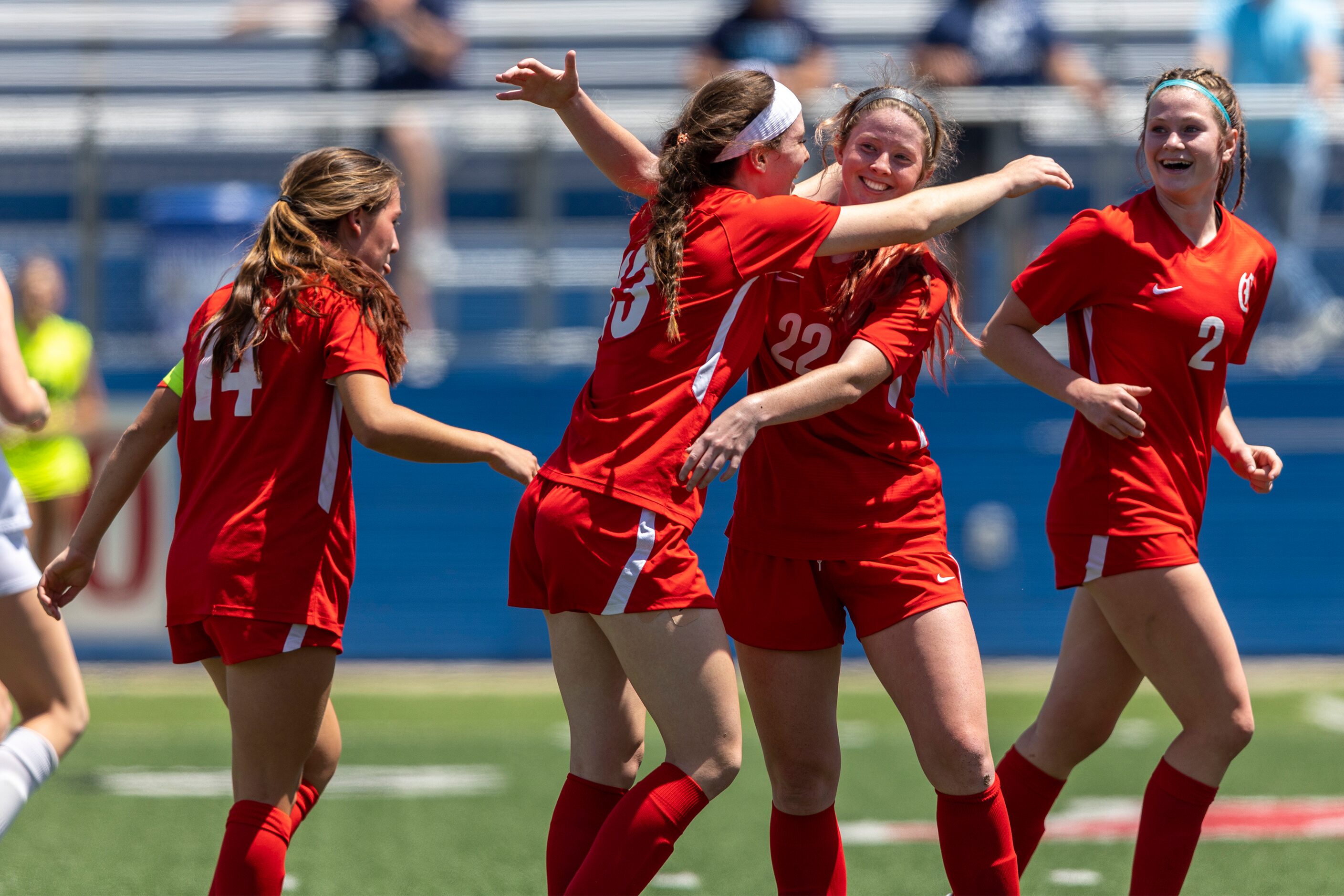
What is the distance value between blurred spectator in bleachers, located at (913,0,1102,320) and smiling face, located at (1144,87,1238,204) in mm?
6174

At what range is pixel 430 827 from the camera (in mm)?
5613

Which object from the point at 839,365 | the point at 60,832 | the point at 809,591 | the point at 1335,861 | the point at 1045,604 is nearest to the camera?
the point at 839,365

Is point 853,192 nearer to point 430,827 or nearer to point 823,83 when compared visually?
point 430,827

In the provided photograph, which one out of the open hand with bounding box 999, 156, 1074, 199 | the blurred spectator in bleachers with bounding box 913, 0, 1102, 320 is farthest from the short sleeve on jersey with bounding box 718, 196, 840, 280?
the blurred spectator in bleachers with bounding box 913, 0, 1102, 320

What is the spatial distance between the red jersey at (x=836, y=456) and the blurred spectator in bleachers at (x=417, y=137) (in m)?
6.52

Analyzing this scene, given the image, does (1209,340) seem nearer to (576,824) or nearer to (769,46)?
(576,824)

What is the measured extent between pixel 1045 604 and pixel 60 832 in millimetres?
6493

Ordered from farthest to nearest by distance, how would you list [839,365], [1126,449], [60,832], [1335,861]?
[60,832] → [1335,861] → [1126,449] → [839,365]

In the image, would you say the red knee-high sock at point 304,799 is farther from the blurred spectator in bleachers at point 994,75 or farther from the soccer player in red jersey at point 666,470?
the blurred spectator in bleachers at point 994,75

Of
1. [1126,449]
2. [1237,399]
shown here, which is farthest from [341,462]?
[1237,399]

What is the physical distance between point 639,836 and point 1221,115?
2.26m

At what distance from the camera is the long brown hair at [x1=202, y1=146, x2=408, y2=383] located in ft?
11.0

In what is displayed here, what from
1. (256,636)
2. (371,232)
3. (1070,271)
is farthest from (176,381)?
(1070,271)

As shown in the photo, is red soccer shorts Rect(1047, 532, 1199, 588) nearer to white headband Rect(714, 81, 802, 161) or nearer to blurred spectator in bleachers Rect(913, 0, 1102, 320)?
white headband Rect(714, 81, 802, 161)
